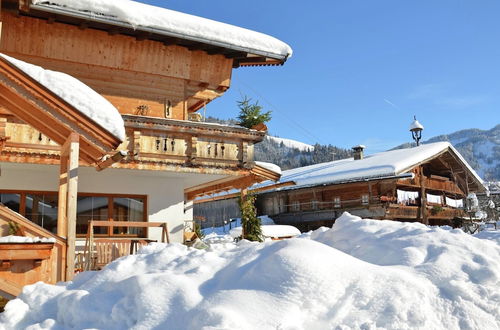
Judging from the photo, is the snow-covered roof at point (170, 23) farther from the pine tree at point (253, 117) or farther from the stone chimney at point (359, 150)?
the stone chimney at point (359, 150)

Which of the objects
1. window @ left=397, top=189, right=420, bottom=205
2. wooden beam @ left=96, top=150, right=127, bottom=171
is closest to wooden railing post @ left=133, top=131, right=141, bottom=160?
wooden beam @ left=96, top=150, right=127, bottom=171

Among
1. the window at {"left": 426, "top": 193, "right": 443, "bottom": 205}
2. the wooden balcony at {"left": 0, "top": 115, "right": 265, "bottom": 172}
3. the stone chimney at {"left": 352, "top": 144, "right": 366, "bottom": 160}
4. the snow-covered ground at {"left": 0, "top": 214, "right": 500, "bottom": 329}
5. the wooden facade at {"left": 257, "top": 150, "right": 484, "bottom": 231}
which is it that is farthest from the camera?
the stone chimney at {"left": 352, "top": 144, "right": 366, "bottom": 160}

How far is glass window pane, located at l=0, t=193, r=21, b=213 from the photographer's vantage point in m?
11.3

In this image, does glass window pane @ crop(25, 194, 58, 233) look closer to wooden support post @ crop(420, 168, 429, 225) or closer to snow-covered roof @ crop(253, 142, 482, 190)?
snow-covered roof @ crop(253, 142, 482, 190)

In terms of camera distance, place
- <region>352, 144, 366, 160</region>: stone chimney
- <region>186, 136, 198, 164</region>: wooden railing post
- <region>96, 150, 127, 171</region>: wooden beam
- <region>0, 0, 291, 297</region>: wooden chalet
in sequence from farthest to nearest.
→ <region>352, 144, 366, 160</region>: stone chimney, <region>186, 136, 198, 164</region>: wooden railing post, <region>0, 0, 291, 297</region>: wooden chalet, <region>96, 150, 127, 171</region>: wooden beam

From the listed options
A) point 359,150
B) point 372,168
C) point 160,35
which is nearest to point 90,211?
point 160,35

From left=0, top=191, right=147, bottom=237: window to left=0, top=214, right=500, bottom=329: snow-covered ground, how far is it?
7.64 meters

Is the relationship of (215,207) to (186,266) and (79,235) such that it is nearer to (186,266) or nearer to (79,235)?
(79,235)

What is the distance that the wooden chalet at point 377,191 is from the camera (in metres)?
24.5

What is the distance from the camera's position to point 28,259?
661cm

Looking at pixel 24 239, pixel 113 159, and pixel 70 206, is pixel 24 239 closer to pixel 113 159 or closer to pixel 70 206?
pixel 70 206

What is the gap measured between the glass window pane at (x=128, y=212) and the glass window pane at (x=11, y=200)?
235 cm

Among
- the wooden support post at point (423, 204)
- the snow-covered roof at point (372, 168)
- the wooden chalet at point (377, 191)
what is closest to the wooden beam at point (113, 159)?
the wooden chalet at point (377, 191)

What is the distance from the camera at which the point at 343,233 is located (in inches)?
240
